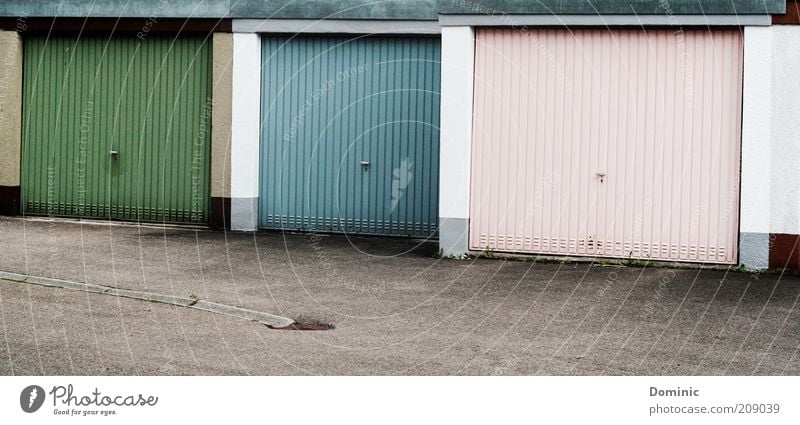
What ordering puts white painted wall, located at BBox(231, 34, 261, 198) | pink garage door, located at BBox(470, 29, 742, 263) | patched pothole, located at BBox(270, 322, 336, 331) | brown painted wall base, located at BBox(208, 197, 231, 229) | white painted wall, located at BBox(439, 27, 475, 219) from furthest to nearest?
brown painted wall base, located at BBox(208, 197, 231, 229) → white painted wall, located at BBox(231, 34, 261, 198) → white painted wall, located at BBox(439, 27, 475, 219) → pink garage door, located at BBox(470, 29, 742, 263) → patched pothole, located at BBox(270, 322, 336, 331)

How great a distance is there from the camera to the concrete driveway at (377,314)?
9.44 meters

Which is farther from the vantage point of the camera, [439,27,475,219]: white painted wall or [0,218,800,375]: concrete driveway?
[439,27,475,219]: white painted wall

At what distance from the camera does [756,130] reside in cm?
1462

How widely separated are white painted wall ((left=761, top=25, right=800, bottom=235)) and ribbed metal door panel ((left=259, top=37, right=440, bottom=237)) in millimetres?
4610

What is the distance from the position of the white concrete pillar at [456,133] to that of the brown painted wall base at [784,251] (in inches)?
141

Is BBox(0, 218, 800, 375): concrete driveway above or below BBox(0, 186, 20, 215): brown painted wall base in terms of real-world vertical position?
below

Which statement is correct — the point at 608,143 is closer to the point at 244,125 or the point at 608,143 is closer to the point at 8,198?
the point at 244,125

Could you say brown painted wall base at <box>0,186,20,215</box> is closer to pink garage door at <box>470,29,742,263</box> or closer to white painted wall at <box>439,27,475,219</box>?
white painted wall at <box>439,27,475,219</box>

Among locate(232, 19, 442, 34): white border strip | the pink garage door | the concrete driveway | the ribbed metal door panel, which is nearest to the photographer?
the concrete driveway

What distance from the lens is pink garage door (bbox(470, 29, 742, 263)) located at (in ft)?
48.7

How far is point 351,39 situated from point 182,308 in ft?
22.7

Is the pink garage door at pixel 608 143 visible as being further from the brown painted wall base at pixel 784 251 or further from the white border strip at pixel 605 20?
the brown painted wall base at pixel 784 251

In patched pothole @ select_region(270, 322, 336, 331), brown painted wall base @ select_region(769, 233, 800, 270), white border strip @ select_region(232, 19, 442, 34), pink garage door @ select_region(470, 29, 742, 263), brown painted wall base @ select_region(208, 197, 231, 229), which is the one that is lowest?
patched pothole @ select_region(270, 322, 336, 331)

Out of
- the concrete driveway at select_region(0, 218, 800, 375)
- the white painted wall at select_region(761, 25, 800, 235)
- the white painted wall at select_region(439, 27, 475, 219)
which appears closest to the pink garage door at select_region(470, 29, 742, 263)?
the white painted wall at select_region(439, 27, 475, 219)
